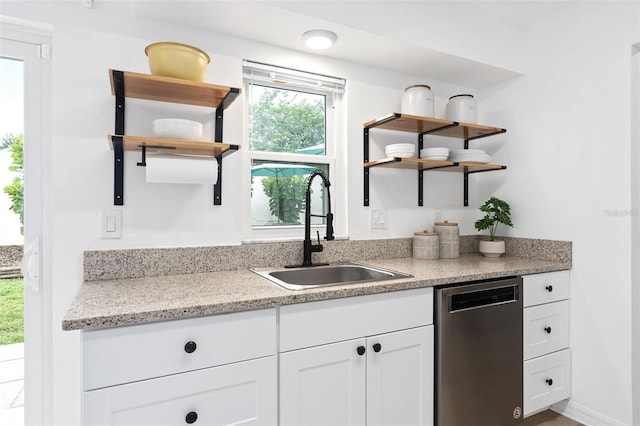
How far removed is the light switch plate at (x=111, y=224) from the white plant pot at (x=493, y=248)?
2.00 metres

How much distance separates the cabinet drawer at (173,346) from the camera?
1.13m

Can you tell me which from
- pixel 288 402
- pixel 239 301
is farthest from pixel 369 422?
pixel 239 301

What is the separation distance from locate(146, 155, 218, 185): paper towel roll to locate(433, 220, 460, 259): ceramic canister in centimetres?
141

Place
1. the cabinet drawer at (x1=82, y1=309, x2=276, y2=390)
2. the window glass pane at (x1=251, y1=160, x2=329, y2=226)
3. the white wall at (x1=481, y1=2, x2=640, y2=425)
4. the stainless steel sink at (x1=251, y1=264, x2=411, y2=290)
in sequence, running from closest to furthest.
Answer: the cabinet drawer at (x1=82, y1=309, x2=276, y2=390) → the stainless steel sink at (x1=251, y1=264, x2=411, y2=290) → the white wall at (x1=481, y1=2, x2=640, y2=425) → the window glass pane at (x1=251, y1=160, x2=329, y2=226)

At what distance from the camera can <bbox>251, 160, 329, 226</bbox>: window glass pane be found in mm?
2102

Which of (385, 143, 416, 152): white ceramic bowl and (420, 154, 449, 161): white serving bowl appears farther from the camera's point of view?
(420, 154, 449, 161): white serving bowl

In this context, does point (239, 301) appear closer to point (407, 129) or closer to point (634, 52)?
point (407, 129)

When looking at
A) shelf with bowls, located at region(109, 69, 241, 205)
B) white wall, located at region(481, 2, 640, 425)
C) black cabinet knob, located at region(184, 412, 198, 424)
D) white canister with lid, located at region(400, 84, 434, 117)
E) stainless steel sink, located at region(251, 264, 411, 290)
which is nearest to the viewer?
black cabinet knob, located at region(184, 412, 198, 424)

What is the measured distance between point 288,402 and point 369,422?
15.0 inches

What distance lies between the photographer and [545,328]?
2.10m

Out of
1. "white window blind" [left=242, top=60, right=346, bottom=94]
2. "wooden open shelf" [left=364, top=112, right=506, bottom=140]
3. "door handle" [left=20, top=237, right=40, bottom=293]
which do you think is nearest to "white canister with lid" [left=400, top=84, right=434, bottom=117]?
"wooden open shelf" [left=364, top=112, right=506, bottom=140]

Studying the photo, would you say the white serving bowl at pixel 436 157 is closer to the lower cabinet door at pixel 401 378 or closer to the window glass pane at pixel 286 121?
the window glass pane at pixel 286 121

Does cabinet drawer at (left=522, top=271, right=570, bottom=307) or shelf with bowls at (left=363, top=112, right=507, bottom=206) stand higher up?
shelf with bowls at (left=363, top=112, right=507, bottom=206)

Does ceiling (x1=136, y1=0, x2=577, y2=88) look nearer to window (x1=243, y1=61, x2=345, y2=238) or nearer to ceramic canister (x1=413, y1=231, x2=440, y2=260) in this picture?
window (x1=243, y1=61, x2=345, y2=238)
